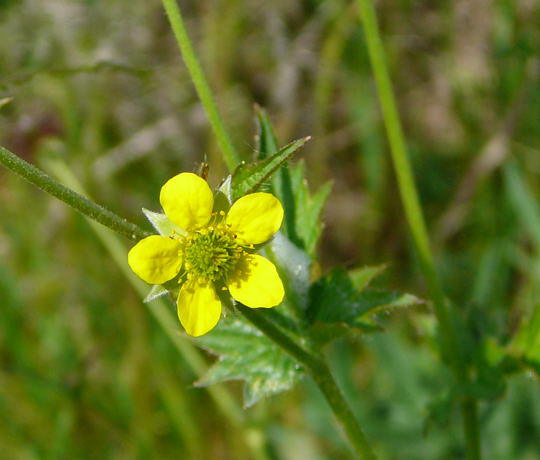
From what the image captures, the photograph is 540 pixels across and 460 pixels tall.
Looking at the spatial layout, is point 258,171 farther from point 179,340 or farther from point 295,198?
point 179,340

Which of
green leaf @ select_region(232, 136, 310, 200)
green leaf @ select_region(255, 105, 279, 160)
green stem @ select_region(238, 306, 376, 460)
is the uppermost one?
green leaf @ select_region(255, 105, 279, 160)

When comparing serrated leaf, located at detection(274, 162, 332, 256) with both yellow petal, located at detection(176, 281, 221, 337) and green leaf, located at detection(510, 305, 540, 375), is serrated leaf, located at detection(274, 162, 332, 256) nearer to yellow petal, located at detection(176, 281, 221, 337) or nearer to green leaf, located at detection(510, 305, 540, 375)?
yellow petal, located at detection(176, 281, 221, 337)

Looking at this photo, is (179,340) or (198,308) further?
(179,340)

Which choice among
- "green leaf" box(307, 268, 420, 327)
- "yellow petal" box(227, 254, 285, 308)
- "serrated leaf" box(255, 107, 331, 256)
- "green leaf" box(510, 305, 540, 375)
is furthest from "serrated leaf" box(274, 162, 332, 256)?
"green leaf" box(510, 305, 540, 375)

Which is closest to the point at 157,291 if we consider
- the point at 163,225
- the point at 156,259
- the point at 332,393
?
the point at 156,259

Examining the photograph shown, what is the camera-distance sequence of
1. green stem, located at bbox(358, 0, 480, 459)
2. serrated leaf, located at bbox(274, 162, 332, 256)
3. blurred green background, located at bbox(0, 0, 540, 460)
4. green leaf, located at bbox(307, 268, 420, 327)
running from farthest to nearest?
1. blurred green background, located at bbox(0, 0, 540, 460)
2. green stem, located at bbox(358, 0, 480, 459)
3. serrated leaf, located at bbox(274, 162, 332, 256)
4. green leaf, located at bbox(307, 268, 420, 327)

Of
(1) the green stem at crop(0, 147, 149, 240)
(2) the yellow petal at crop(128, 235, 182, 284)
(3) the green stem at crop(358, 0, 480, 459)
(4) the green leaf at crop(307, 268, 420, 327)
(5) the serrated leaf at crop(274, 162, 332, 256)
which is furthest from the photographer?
(3) the green stem at crop(358, 0, 480, 459)

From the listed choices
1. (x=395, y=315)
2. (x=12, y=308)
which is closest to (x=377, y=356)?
(x=395, y=315)

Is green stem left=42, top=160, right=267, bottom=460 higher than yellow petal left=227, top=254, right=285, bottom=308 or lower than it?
higher

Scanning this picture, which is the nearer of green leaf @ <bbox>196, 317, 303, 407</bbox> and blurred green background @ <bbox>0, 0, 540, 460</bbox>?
green leaf @ <bbox>196, 317, 303, 407</bbox>
